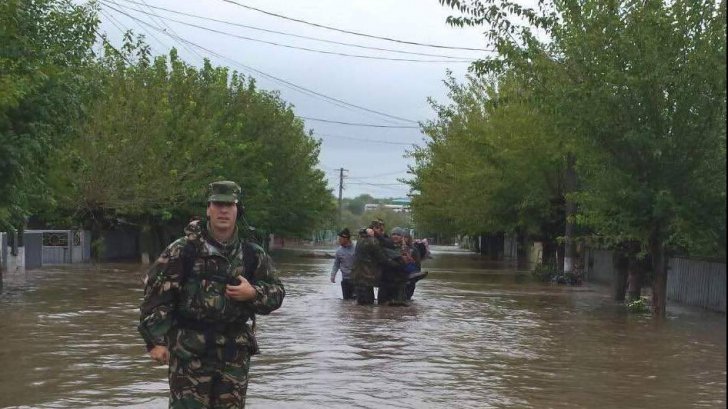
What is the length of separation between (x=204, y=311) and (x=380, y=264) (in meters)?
12.1

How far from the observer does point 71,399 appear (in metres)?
8.00

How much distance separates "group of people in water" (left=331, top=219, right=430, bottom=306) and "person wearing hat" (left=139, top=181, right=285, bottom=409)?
37.3 feet

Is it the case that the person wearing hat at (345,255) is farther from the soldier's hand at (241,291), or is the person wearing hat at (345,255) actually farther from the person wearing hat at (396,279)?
the soldier's hand at (241,291)

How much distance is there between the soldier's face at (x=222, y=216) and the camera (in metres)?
4.96

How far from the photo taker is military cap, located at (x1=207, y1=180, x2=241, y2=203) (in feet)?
16.3

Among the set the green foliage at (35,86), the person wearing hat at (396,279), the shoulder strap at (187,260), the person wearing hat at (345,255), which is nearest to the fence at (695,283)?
the person wearing hat at (396,279)

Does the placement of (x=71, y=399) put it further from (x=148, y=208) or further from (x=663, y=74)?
(x=148, y=208)

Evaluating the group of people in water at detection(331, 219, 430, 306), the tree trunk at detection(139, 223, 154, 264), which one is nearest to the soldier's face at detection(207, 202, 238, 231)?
the group of people in water at detection(331, 219, 430, 306)

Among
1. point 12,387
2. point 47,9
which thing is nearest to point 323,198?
point 47,9

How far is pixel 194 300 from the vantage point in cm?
486

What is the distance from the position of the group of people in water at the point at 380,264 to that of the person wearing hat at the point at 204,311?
1137cm

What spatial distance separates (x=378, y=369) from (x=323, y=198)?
148ft

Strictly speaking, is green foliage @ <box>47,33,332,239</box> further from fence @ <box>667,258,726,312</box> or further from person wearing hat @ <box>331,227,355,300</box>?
fence @ <box>667,258,726,312</box>

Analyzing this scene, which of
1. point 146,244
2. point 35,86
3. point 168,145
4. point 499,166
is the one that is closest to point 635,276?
point 499,166
